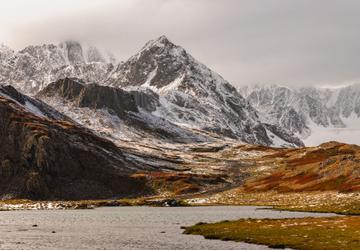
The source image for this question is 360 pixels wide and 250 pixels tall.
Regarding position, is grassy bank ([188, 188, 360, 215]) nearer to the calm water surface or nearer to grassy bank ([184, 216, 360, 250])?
grassy bank ([184, 216, 360, 250])

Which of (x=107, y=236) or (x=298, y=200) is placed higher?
(x=298, y=200)

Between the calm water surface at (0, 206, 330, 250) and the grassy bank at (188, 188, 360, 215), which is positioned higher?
the grassy bank at (188, 188, 360, 215)

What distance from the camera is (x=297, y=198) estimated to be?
154250 mm

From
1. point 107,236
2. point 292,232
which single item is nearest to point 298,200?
point 292,232

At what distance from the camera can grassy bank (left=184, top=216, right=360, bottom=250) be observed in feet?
214

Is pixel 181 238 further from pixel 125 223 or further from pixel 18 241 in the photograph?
pixel 125 223

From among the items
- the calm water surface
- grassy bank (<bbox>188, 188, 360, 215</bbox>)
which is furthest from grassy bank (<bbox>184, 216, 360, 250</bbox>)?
grassy bank (<bbox>188, 188, 360, 215</bbox>)

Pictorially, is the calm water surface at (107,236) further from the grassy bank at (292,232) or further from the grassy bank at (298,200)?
the grassy bank at (298,200)

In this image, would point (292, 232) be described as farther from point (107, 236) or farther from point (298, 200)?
point (298, 200)

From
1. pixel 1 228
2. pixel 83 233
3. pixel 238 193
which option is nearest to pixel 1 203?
pixel 238 193

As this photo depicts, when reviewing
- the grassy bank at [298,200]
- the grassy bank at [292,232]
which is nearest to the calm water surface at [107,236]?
the grassy bank at [292,232]

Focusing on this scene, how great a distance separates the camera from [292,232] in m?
76.1

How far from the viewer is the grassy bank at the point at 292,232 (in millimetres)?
65312

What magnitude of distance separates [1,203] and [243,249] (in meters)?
141
